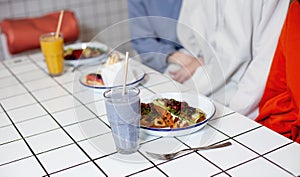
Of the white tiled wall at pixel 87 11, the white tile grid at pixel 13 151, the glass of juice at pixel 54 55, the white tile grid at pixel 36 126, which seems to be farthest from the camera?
the white tiled wall at pixel 87 11

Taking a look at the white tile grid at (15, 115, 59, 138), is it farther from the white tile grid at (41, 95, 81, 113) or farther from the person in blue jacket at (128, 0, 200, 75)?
the person in blue jacket at (128, 0, 200, 75)

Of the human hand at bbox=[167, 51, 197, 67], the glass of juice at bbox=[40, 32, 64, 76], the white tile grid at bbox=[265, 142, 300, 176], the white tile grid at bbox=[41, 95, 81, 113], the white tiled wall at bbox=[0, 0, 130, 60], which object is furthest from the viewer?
the white tiled wall at bbox=[0, 0, 130, 60]

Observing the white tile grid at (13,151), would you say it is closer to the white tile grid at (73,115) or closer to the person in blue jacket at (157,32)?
the white tile grid at (73,115)

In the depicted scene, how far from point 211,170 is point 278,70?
62cm

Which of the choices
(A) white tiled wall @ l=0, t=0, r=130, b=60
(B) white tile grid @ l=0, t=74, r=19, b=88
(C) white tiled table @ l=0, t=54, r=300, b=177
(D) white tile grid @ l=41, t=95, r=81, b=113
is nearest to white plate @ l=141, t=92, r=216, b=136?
(C) white tiled table @ l=0, t=54, r=300, b=177

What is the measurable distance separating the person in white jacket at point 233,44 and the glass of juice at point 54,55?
570 mm

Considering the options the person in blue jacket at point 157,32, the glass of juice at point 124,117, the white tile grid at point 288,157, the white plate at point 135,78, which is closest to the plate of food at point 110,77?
the white plate at point 135,78

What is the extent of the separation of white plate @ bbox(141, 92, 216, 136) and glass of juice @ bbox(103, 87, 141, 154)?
0.06 metres

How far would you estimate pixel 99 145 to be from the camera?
1.05 m

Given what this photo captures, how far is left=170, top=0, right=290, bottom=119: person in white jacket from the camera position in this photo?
157cm

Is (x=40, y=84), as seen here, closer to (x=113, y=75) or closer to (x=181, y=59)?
(x=113, y=75)

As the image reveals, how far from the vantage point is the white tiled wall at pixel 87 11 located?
2701mm

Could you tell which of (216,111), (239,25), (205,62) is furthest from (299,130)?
(205,62)

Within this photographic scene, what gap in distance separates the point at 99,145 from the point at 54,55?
62 centimetres
